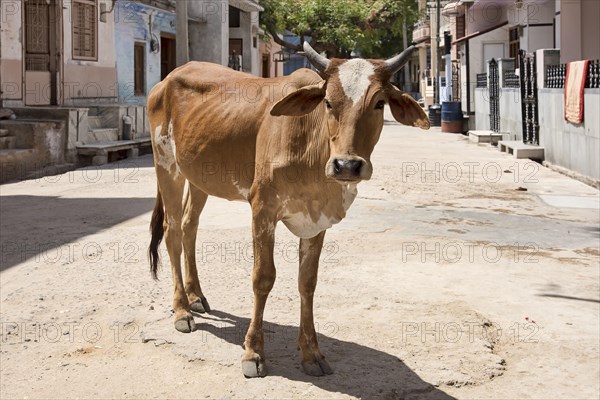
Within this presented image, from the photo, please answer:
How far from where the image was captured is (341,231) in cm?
857

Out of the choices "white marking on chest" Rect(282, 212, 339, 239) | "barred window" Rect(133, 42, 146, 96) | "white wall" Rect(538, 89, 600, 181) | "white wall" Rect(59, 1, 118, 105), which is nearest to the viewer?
"white marking on chest" Rect(282, 212, 339, 239)

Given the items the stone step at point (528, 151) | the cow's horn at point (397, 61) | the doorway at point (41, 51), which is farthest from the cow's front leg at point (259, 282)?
the doorway at point (41, 51)

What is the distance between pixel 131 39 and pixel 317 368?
18.0 meters

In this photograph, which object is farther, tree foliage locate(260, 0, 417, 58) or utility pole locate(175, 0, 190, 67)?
tree foliage locate(260, 0, 417, 58)

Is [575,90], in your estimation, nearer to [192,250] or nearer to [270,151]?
[192,250]

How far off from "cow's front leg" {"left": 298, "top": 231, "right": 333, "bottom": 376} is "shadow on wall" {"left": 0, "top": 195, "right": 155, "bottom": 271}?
3.44m

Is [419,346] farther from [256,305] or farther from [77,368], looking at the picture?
[77,368]

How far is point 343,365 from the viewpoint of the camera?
15.4ft

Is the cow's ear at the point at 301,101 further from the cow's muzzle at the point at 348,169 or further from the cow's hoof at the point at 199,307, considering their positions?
the cow's hoof at the point at 199,307

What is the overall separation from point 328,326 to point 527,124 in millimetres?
13848

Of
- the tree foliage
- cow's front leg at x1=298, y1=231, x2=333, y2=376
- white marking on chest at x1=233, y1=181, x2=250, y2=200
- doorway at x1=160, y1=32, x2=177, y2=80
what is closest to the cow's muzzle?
cow's front leg at x1=298, y1=231, x2=333, y2=376

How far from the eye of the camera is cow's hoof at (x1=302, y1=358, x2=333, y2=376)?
4.53m

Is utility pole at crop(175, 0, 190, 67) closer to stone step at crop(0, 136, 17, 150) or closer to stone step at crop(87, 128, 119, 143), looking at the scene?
stone step at crop(87, 128, 119, 143)

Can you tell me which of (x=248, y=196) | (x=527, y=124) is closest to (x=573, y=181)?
(x=527, y=124)
